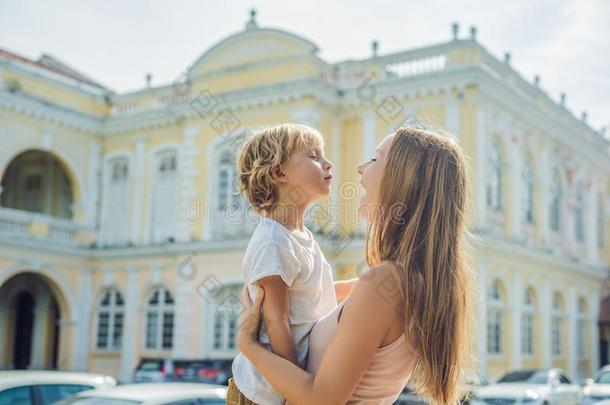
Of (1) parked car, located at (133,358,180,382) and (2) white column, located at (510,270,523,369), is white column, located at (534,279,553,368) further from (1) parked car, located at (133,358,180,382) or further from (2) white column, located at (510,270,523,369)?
(1) parked car, located at (133,358,180,382)

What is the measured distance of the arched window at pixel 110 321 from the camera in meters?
24.6

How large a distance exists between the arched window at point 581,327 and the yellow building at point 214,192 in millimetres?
108

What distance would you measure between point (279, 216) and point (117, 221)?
23295 millimetres

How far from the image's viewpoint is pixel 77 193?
25.0 metres

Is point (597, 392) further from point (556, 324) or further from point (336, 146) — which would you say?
point (556, 324)

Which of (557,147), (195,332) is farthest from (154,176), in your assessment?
(557,147)

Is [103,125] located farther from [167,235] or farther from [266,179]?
[266,179]

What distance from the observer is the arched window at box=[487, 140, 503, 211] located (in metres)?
21.3

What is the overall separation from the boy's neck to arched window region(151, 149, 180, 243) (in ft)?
70.0

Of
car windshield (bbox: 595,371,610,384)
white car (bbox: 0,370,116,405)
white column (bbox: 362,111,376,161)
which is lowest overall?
car windshield (bbox: 595,371,610,384)

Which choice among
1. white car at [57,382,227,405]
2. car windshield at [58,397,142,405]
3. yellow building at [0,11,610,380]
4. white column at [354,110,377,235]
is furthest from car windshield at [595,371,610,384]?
car windshield at [58,397,142,405]

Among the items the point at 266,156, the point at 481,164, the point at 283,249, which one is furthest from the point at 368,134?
the point at 283,249

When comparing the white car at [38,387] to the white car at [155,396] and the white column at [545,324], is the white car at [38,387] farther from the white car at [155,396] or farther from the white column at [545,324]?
the white column at [545,324]

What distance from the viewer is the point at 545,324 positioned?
2409cm
